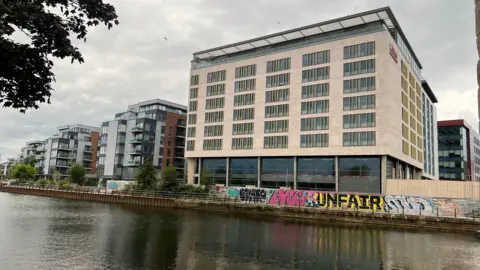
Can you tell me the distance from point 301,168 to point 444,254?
45.9 meters

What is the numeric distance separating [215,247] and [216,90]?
6429 centimetres

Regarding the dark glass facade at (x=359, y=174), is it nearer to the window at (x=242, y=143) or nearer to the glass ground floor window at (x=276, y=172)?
the glass ground floor window at (x=276, y=172)

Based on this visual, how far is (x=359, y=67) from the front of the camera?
72.2 m

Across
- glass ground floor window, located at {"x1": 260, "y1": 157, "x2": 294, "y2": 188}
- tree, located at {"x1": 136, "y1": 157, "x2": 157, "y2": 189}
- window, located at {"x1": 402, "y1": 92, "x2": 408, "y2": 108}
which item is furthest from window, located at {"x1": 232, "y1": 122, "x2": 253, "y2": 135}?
window, located at {"x1": 402, "y1": 92, "x2": 408, "y2": 108}

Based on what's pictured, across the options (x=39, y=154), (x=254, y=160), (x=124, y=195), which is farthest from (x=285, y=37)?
(x=39, y=154)

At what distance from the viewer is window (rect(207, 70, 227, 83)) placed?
90806 mm

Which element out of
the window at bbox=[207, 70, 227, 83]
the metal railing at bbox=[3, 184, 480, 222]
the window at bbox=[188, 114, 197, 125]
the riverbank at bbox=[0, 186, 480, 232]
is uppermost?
the window at bbox=[207, 70, 227, 83]

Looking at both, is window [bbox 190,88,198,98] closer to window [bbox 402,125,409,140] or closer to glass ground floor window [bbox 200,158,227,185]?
glass ground floor window [bbox 200,158,227,185]

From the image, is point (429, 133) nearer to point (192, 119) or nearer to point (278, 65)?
point (278, 65)

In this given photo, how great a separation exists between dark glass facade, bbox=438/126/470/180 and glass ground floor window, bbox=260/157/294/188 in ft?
262

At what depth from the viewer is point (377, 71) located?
69500mm

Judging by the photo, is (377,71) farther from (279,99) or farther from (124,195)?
(124,195)

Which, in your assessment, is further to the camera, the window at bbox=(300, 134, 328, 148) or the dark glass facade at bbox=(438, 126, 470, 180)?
the dark glass facade at bbox=(438, 126, 470, 180)

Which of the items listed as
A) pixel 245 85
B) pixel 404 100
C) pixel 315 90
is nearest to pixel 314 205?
pixel 315 90
